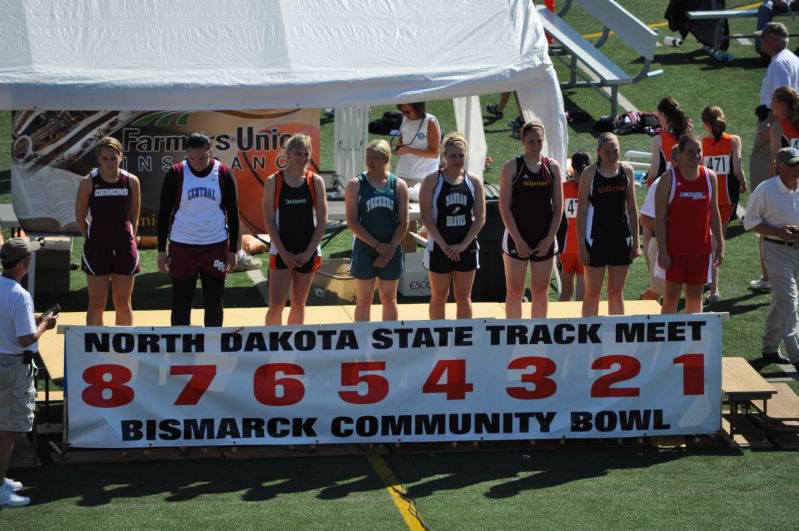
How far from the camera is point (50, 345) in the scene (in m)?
9.03

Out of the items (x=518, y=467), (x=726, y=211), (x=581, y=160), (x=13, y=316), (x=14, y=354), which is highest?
(x=581, y=160)

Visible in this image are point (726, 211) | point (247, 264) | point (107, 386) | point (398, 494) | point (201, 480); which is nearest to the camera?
point (398, 494)

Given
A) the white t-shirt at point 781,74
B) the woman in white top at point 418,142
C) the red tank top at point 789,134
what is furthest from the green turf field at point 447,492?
the white t-shirt at point 781,74

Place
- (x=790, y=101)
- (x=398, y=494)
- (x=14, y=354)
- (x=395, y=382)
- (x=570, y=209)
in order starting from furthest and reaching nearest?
(x=790, y=101)
(x=570, y=209)
(x=395, y=382)
(x=398, y=494)
(x=14, y=354)

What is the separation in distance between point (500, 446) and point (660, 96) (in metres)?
10.9

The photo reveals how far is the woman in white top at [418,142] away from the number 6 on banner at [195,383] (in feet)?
13.4

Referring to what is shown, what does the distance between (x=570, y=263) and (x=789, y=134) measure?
223 centimetres

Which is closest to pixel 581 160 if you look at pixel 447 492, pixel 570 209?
pixel 570 209

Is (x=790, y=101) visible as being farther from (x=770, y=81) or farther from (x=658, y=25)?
(x=658, y=25)

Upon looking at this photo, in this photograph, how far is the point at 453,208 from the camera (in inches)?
353

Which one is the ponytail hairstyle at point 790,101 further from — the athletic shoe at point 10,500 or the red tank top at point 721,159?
the athletic shoe at point 10,500

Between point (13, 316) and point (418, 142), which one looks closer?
point (13, 316)

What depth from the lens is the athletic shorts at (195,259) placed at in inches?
347

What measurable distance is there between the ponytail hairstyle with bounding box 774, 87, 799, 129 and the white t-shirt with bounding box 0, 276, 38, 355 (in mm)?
6691
